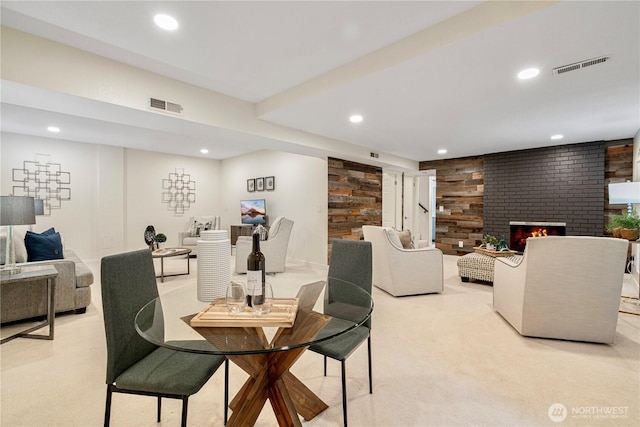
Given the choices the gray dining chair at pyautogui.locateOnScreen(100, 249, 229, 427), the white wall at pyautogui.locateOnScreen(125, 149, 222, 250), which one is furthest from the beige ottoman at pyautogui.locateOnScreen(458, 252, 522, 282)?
the white wall at pyautogui.locateOnScreen(125, 149, 222, 250)

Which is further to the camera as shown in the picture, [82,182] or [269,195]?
[269,195]

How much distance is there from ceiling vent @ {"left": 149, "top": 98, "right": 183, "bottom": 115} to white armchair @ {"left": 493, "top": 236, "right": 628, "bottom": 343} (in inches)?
142

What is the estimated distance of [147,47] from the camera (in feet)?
8.04

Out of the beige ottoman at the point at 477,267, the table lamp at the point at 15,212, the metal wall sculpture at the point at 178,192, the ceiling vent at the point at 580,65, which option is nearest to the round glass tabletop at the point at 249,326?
the table lamp at the point at 15,212

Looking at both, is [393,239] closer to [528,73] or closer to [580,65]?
[528,73]

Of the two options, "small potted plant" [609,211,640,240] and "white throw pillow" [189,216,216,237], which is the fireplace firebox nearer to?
"small potted plant" [609,211,640,240]

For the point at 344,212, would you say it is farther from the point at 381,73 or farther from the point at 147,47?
the point at 147,47

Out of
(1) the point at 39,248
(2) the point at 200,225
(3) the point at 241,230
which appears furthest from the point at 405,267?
(2) the point at 200,225

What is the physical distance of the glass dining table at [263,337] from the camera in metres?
1.14

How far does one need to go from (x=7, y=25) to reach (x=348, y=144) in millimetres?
4374

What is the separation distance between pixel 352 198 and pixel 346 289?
427 centimetres

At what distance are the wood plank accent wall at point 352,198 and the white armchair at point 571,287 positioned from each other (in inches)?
134

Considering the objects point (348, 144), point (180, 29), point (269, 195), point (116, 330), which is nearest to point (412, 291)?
point (348, 144)

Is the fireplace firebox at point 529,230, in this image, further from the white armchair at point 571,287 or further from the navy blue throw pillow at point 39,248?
the navy blue throw pillow at point 39,248
